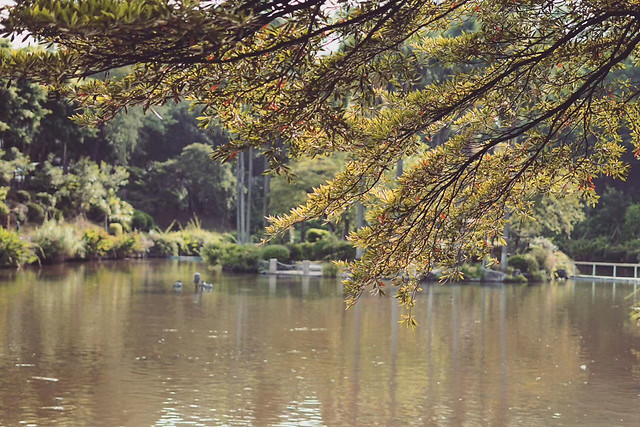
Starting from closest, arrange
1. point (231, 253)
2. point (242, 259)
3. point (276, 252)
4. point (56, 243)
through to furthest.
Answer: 1. point (56, 243)
2. point (242, 259)
3. point (231, 253)
4. point (276, 252)

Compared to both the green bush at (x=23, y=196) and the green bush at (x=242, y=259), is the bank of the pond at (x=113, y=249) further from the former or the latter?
the green bush at (x=23, y=196)

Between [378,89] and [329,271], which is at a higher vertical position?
[378,89]

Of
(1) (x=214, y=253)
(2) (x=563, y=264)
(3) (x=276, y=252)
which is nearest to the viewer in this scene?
(2) (x=563, y=264)

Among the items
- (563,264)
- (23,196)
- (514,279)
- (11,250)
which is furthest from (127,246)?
(563,264)

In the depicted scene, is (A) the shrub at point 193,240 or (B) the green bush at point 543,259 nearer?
(B) the green bush at point 543,259

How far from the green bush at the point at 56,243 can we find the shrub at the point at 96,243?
1083 millimetres

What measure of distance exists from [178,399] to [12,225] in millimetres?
27042

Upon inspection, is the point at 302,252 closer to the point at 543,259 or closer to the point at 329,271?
the point at 329,271

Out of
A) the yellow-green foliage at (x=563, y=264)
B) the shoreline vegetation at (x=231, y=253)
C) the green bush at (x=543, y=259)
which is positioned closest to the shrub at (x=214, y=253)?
the shoreline vegetation at (x=231, y=253)

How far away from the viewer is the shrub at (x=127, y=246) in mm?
39906

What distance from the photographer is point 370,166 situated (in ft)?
18.9

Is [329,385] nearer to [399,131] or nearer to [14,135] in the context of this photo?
[399,131]

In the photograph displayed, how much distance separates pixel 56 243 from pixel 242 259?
7.47m

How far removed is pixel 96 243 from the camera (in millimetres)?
37469
